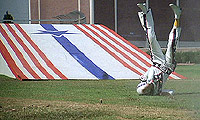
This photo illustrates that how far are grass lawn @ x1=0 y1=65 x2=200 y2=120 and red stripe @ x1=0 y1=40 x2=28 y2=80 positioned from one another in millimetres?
816

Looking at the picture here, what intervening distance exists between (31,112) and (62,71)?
191 inches

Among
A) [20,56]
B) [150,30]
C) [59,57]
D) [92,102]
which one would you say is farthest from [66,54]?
[92,102]

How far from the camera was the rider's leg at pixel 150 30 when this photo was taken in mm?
6297

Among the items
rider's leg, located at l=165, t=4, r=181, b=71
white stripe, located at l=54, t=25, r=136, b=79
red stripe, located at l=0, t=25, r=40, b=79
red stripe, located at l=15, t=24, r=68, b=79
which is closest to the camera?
rider's leg, located at l=165, t=4, r=181, b=71

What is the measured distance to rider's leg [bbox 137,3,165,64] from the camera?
6.30 metres

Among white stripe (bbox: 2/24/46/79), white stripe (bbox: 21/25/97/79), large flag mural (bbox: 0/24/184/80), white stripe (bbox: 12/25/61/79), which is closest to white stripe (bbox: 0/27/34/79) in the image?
large flag mural (bbox: 0/24/184/80)

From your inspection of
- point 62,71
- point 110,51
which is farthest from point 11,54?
point 110,51

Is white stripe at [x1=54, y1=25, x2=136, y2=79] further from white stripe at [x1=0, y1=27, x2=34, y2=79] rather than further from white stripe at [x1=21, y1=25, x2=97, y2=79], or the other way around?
white stripe at [x1=0, y1=27, x2=34, y2=79]

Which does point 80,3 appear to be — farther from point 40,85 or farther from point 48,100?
point 48,100

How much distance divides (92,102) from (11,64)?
4.26 meters

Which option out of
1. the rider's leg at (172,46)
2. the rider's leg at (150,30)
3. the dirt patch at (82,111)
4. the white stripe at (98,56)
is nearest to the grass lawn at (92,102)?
the dirt patch at (82,111)

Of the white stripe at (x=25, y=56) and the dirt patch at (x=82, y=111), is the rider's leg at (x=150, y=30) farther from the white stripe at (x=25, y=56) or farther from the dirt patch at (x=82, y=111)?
the white stripe at (x=25, y=56)

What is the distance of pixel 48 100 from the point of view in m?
5.83

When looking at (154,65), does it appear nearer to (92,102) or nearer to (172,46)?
(172,46)
